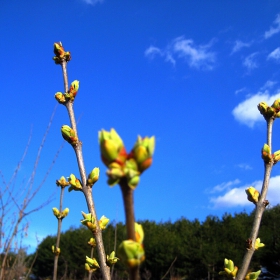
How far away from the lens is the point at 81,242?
105 feet

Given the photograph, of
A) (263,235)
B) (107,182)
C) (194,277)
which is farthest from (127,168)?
(194,277)

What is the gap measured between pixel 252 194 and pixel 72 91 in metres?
1.19

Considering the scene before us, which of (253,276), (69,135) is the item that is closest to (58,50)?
(69,135)

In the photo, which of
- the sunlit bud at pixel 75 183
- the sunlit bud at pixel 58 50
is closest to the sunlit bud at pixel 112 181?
the sunlit bud at pixel 75 183

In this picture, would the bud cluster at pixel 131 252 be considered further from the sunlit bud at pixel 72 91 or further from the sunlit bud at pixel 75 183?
the sunlit bud at pixel 72 91

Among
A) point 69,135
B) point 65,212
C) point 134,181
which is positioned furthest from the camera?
point 65,212

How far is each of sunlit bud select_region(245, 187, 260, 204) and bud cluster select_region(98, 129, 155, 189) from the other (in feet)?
4.34

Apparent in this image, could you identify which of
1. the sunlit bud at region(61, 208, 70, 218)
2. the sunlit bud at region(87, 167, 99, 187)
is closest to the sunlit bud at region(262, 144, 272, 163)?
the sunlit bud at region(87, 167, 99, 187)

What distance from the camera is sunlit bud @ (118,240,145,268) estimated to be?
72cm

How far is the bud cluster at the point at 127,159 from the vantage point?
27.1 inches

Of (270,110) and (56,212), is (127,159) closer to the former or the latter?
(270,110)

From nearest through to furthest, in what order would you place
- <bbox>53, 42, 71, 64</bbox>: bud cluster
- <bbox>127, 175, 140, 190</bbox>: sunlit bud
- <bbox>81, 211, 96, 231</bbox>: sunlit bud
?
<bbox>127, 175, 140, 190</bbox>: sunlit bud, <bbox>81, 211, 96, 231</bbox>: sunlit bud, <bbox>53, 42, 71, 64</bbox>: bud cluster

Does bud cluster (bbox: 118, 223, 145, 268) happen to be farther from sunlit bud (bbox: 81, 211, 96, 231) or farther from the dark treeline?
the dark treeline

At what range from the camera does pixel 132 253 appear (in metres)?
0.73
